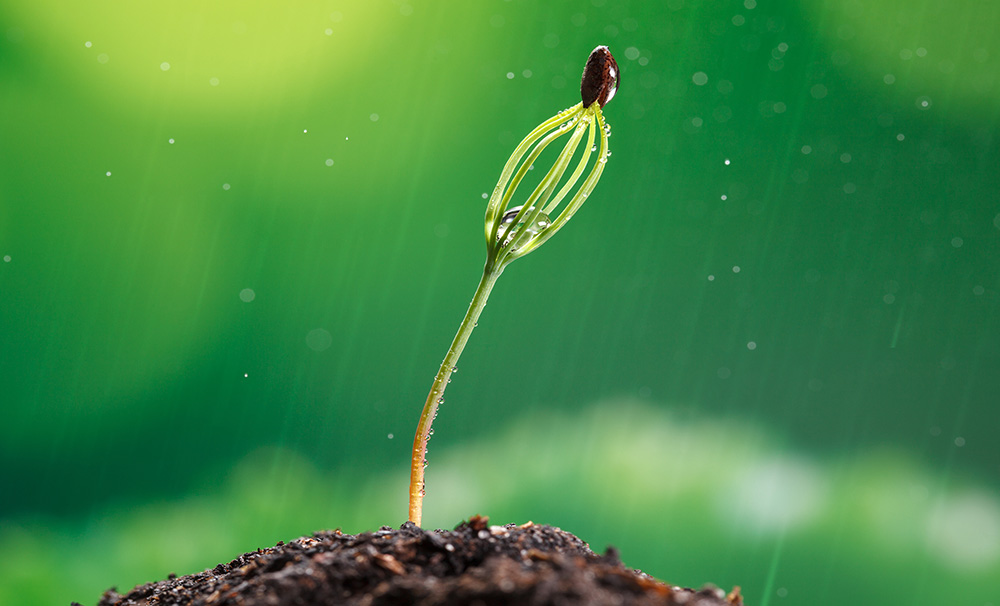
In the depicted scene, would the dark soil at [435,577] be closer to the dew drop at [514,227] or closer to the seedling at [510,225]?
the seedling at [510,225]

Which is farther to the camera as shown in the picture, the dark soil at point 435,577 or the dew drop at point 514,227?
the dew drop at point 514,227

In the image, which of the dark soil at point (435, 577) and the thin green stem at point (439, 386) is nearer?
the dark soil at point (435, 577)

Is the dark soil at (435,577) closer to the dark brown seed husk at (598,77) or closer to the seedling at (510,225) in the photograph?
the seedling at (510,225)

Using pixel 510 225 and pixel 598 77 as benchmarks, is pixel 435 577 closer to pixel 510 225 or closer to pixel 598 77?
pixel 510 225

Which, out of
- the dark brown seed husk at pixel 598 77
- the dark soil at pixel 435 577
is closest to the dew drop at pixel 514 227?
the dark brown seed husk at pixel 598 77

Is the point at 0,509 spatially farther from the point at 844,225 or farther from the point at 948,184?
the point at 948,184

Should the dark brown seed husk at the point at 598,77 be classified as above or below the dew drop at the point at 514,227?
above

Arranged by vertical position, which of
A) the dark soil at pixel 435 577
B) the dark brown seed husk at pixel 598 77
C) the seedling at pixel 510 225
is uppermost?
the dark brown seed husk at pixel 598 77

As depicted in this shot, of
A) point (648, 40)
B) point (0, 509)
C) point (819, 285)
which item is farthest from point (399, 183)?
point (0, 509)

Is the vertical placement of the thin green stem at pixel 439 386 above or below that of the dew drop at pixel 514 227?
below
